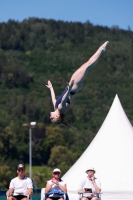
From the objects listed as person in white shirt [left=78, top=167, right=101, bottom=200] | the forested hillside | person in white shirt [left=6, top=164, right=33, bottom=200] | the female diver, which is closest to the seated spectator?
person in white shirt [left=6, top=164, right=33, bottom=200]

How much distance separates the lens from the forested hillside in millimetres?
89812

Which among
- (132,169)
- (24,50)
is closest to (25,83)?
(24,50)

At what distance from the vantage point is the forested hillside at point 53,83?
89.8 meters

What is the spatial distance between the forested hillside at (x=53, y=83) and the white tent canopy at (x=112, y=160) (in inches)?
1739

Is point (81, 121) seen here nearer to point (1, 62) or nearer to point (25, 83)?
point (25, 83)

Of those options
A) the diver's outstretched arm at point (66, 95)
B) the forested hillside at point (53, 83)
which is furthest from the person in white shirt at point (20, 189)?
the forested hillside at point (53, 83)

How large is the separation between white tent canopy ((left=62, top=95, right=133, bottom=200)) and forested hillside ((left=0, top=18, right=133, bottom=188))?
44.2 m

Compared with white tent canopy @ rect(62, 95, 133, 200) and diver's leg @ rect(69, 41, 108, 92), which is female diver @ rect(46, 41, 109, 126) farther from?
white tent canopy @ rect(62, 95, 133, 200)

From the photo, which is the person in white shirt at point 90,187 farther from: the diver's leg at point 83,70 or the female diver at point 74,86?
the diver's leg at point 83,70

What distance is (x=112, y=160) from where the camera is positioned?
745 inches

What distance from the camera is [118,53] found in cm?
14388

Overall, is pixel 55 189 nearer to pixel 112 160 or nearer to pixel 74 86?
pixel 74 86

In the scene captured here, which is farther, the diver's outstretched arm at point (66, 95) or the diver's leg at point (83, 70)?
the diver's leg at point (83, 70)

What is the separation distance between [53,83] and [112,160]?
10775 centimetres
